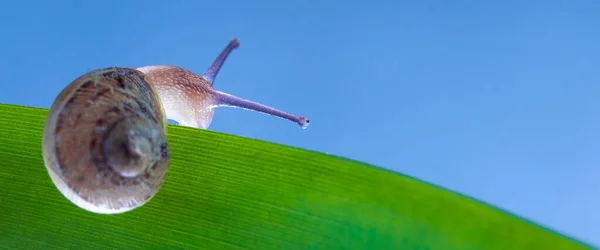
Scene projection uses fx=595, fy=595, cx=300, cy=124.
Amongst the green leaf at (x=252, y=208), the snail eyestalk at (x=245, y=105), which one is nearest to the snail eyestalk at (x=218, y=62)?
the snail eyestalk at (x=245, y=105)

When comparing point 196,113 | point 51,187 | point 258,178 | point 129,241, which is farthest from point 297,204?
point 196,113

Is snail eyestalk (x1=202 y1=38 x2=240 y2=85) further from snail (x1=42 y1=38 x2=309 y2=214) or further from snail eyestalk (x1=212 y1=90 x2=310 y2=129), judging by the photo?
snail (x1=42 y1=38 x2=309 y2=214)

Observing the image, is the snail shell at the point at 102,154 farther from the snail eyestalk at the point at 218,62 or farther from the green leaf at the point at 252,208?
the snail eyestalk at the point at 218,62

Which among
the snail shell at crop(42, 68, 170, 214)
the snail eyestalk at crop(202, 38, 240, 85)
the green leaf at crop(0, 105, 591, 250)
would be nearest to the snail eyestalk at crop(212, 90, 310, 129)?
the snail eyestalk at crop(202, 38, 240, 85)

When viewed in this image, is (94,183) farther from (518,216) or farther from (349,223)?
(518,216)

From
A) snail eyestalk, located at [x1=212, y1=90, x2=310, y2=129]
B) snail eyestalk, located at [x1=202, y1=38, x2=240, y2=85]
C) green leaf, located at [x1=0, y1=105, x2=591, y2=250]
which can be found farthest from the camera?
snail eyestalk, located at [x1=202, y1=38, x2=240, y2=85]

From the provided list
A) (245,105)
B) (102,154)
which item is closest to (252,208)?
(102,154)

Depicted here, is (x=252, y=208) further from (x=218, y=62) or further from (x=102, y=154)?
(x=218, y=62)
